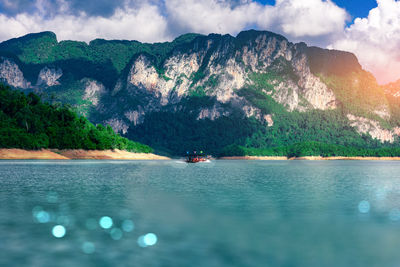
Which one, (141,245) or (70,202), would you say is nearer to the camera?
(141,245)

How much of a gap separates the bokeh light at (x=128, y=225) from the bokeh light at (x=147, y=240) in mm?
1811

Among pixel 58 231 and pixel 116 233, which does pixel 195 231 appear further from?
pixel 58 231

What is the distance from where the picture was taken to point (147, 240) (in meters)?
20.4

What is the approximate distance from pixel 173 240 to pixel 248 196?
70.7ft

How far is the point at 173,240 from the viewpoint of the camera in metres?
20.4

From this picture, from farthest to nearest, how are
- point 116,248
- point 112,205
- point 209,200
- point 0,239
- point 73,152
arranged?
point 73,152, point 209,200, point 112,205, point 0,239, point 116,248

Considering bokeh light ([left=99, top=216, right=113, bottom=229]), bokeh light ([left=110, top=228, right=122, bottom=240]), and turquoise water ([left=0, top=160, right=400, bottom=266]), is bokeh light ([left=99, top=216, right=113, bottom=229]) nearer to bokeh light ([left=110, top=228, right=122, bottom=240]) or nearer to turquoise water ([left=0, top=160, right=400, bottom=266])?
turquoise water ([left=0, top=160, right=400, bottom=266])

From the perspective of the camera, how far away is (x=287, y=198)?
39.5 m

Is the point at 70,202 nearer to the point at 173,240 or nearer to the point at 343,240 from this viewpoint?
the point at 173,240

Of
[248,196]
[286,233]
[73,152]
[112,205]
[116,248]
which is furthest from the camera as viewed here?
[73,152]

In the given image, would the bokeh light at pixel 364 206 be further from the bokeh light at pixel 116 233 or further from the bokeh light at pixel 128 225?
the bokeh light at pixel 116 233

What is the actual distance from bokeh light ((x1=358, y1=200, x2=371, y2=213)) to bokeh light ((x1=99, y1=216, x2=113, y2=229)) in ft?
66.9

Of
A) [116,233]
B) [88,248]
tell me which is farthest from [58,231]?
[88,248]

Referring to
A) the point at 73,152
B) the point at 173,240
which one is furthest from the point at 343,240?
the point at 73,152
